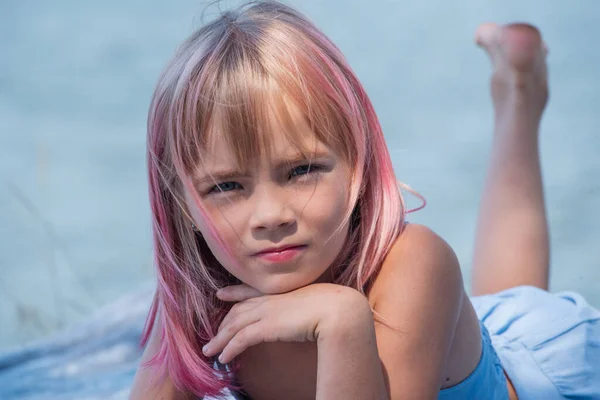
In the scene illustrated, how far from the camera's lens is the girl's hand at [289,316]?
1.17 meters

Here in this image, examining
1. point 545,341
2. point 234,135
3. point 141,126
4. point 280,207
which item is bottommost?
point 545,341

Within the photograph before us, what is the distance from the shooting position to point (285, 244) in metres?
1.20

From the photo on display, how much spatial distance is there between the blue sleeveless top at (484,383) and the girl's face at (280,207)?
1.23ft

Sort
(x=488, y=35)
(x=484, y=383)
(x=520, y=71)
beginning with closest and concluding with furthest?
(x=484, y=383) → (x=520, y=71) → (x=488, y=35)

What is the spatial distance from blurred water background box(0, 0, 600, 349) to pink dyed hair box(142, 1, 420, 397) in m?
1.40

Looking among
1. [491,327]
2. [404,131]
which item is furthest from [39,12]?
[491,327]

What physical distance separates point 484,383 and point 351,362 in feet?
1.49

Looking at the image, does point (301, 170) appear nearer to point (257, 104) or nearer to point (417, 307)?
point (257, 104)

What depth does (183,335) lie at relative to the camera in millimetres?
1402

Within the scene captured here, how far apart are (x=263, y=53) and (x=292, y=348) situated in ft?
1.56

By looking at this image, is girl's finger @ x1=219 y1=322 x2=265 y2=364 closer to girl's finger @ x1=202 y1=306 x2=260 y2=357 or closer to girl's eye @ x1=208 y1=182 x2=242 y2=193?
girl's finger @ x1=202 y1=306 x2=260 y2=357

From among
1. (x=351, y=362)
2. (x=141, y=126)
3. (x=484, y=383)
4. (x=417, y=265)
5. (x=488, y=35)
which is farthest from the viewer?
(x=141, y=126)

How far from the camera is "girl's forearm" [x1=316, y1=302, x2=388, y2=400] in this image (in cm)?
114

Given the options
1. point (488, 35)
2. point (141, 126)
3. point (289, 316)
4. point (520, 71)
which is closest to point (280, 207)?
point (289, 316)
